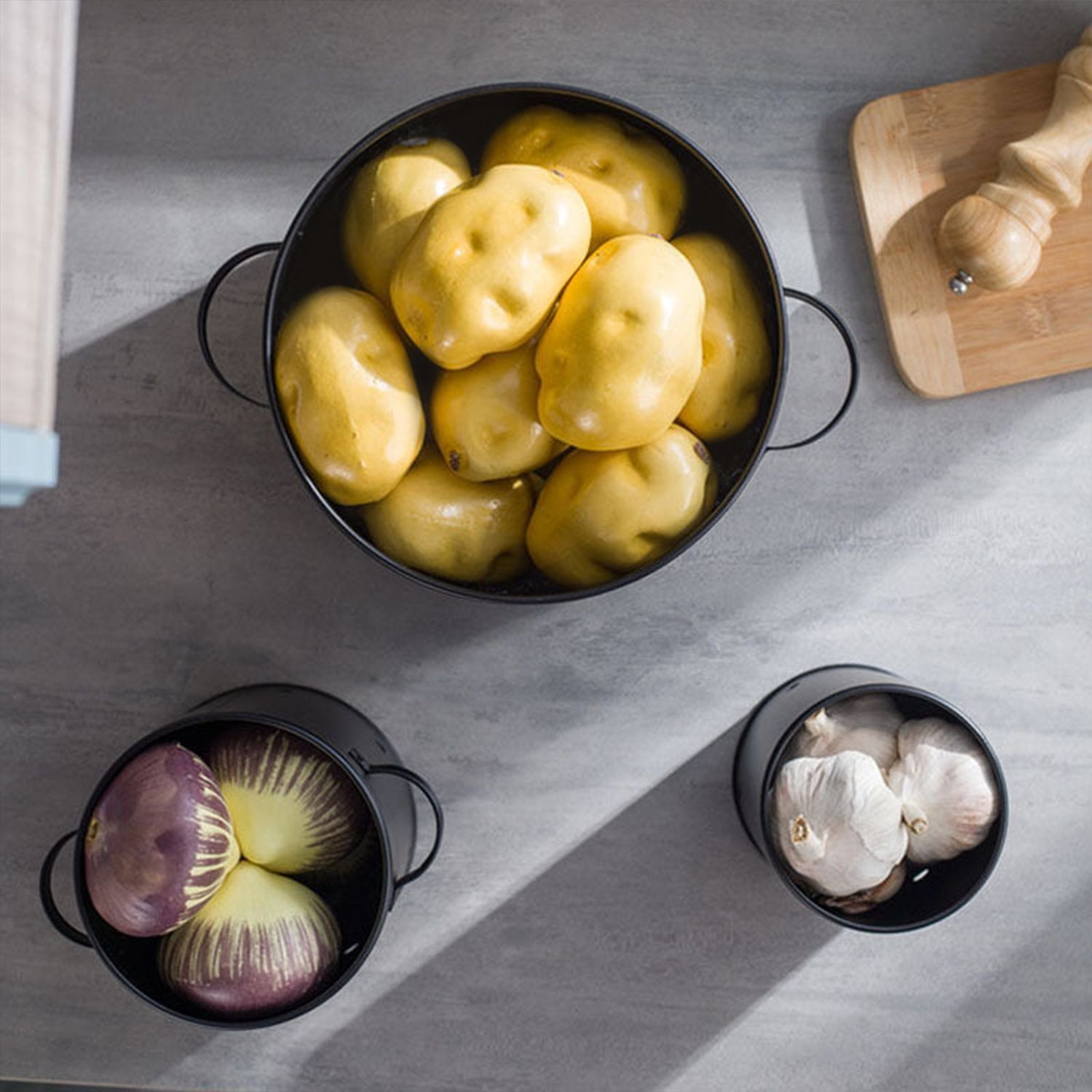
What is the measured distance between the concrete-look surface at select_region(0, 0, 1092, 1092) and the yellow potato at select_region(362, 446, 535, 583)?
4.2 inches

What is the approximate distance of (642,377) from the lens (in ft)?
1.79

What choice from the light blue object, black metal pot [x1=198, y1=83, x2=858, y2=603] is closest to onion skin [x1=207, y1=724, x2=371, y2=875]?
black metal pot [x1=198, y1=83, x2=858, y2=603]

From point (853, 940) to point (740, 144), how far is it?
49cm

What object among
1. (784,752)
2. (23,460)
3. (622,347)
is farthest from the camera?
(784,752)

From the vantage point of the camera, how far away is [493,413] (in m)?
0.58

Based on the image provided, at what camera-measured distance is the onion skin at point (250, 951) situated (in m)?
0.60

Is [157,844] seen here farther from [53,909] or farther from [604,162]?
[604,162]

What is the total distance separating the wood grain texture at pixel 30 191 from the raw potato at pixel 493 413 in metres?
0.28

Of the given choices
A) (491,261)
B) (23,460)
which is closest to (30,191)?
(23,460)

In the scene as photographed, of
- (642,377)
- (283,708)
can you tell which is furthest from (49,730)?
(642,377)

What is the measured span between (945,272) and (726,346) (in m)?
0.20

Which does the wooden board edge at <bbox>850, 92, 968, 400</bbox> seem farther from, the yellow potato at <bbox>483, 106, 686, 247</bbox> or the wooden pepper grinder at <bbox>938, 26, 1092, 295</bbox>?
the yellow potato at <bbox>483, 106, 686, 247</bbox>

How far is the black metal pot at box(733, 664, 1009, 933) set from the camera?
0.63 meters

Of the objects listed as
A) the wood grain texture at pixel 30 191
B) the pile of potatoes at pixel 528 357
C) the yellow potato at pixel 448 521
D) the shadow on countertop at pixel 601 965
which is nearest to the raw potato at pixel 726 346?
the pile of potatoes at pixel 528 357
